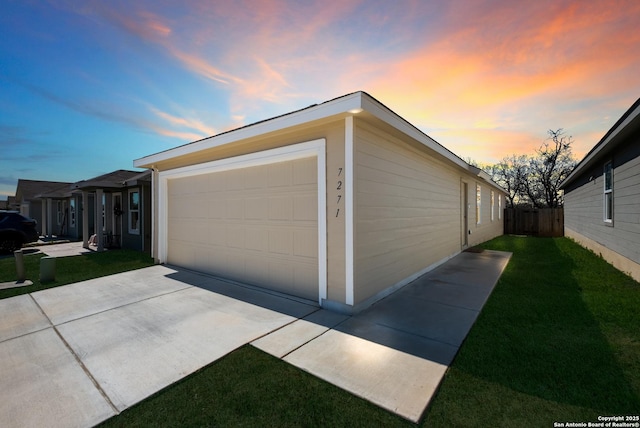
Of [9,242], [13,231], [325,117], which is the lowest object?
[9,242]

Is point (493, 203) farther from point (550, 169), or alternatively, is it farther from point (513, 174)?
point (513, 174)

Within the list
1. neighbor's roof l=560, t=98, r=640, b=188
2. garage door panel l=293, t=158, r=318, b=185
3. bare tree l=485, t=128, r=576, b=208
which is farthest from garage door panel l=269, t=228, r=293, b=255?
bare tree l=485, t=128, r=576, b=208

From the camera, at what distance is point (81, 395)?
2234 mm

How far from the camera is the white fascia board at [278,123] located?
3609 millimetres

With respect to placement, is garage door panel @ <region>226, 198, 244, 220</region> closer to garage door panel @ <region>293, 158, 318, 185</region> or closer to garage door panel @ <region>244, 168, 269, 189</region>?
→ garage door panel @ <region>244, 168, 269, 189</region>

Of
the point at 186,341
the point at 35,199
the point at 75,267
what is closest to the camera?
the point at 186,341

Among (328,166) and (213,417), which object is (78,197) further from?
(213,417)

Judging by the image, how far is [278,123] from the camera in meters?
4.38

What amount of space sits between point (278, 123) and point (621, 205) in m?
8.44

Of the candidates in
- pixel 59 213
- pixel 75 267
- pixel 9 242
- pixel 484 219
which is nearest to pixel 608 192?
pixel 484 219

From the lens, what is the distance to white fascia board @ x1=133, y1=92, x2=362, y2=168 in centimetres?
361

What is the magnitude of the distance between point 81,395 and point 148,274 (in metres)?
4.76

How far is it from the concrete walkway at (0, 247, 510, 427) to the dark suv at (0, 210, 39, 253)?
8956mm

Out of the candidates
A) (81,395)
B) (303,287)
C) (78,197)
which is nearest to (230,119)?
(303,287)
